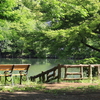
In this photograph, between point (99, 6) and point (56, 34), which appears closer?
point (99, 6)

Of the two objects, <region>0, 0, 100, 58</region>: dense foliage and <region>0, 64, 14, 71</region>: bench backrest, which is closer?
<region>0, 64, 14, 71</region>: bench backrest

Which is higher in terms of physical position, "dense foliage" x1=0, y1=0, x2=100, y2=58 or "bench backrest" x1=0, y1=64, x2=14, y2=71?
"dense foliage" x1=0, y1=0, x2=100, y2=58

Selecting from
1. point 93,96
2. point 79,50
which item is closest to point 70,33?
point 79,50

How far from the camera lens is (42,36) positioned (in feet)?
47.6

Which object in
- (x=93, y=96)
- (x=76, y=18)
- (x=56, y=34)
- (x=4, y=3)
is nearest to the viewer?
(x=93, y=96)

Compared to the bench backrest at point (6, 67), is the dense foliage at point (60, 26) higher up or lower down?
higher up

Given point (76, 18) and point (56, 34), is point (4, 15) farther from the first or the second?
point (76, 18)

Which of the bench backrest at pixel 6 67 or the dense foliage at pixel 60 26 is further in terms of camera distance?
the dense foliage at pixel 60 26

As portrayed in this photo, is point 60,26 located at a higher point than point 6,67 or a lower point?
higher

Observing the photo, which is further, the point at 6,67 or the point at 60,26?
the point at 60,26

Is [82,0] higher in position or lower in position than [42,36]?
higher

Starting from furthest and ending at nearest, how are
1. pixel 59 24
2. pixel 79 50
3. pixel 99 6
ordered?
pixel 79 50 < pixel 59 24 < pixel 99 6

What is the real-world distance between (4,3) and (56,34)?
414 cm

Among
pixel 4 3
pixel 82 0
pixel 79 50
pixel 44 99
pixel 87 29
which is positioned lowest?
pixel 44 99
